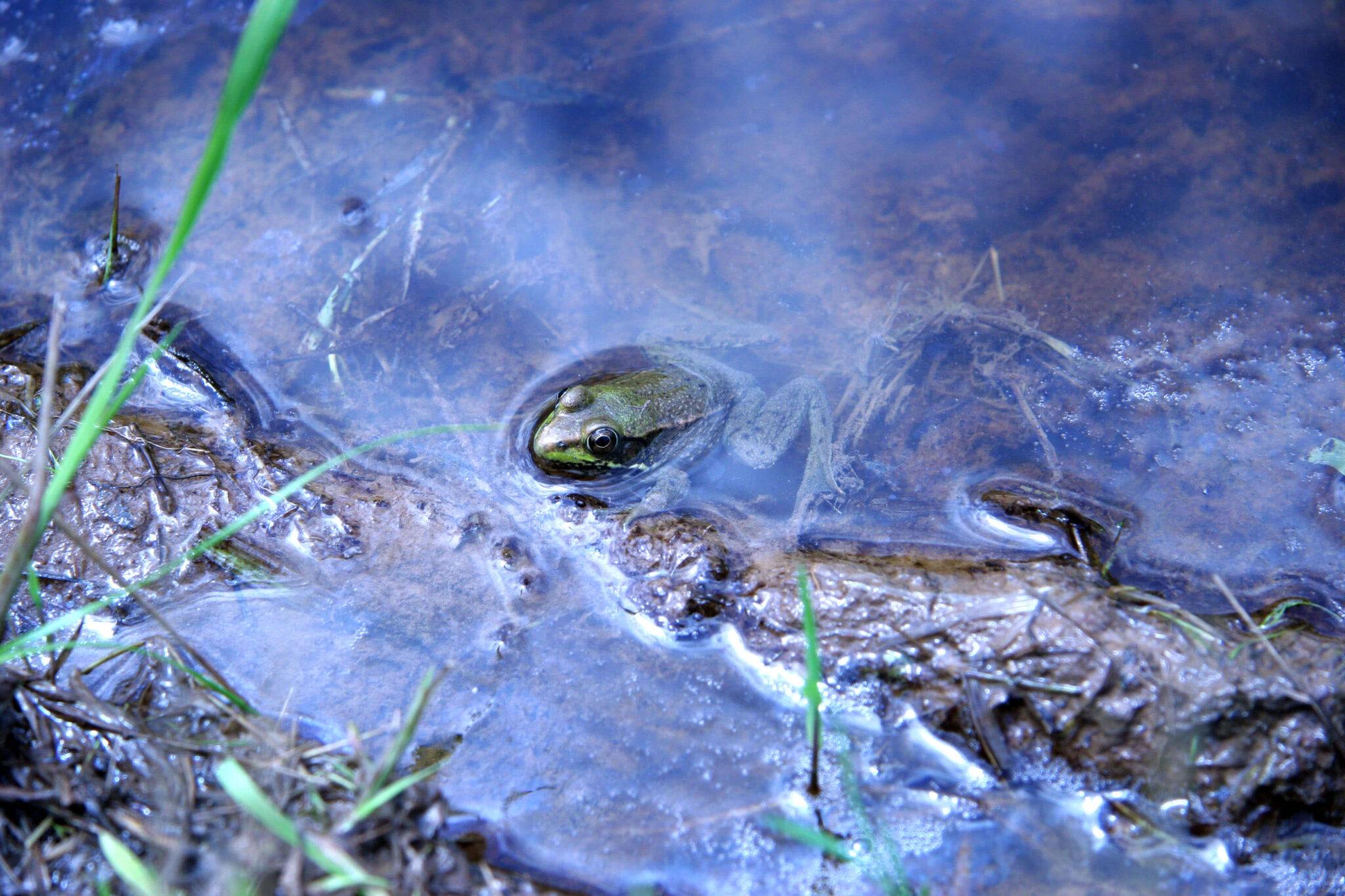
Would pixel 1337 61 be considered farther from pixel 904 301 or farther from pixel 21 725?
pixel 21 725

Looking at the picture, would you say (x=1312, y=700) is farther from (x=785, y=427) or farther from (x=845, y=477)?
(x=785, y=427)

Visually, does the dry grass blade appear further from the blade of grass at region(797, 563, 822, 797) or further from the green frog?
the green frog

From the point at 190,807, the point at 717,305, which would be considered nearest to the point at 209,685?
the point at 190,807

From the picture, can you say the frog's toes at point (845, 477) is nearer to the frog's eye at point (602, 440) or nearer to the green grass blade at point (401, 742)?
the frog's eye at point (602, 440)

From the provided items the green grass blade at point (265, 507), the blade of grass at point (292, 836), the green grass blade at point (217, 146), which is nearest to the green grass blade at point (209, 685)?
the green grass blade at point (265, 507)

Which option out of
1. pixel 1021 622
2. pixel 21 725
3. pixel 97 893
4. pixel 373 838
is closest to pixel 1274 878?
pixel 1021 622

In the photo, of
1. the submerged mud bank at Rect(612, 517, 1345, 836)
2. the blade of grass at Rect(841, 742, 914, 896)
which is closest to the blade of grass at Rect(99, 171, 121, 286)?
the submerged mud bank at Rect(612, 517, 1345, 836)
